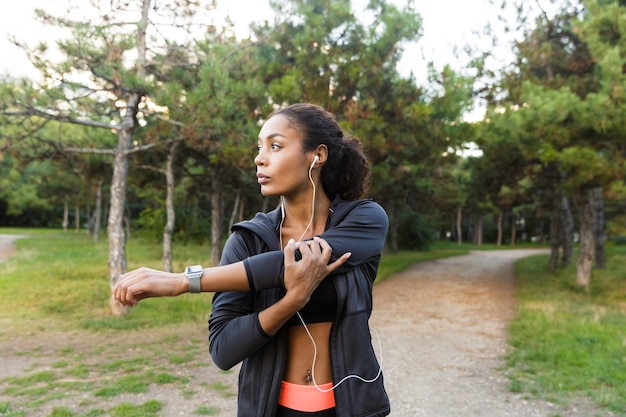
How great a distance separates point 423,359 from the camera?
270 inches

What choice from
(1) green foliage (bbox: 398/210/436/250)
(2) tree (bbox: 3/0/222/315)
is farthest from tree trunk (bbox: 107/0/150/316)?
(1) green foliage (bbox: 398/210/436/250)

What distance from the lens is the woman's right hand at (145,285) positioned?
47.4 inches

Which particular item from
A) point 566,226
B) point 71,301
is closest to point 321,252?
point 71,301

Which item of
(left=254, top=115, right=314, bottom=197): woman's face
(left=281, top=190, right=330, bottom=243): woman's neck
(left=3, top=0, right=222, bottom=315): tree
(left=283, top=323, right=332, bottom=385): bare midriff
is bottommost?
(left=283, top=323, right=332, bottom=385): bare midriff

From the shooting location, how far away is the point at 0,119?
7.69 meters

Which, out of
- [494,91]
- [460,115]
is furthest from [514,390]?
[494,91]

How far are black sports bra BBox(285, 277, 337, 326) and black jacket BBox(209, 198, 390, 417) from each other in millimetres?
25

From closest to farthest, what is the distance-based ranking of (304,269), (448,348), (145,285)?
(145,285) → (304,269) → (448,348)

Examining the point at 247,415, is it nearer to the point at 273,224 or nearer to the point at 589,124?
the point at 273,224

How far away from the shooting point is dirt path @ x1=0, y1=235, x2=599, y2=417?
196 inches

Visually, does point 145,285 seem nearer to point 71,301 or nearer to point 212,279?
point 212,279

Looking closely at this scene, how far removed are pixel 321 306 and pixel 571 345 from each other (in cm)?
677

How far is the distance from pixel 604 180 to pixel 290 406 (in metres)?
10.2

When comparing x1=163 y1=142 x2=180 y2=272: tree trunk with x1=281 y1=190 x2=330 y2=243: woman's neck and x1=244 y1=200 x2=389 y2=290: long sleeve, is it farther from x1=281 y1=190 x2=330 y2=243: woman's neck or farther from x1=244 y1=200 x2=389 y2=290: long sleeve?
x1=244 y1=200 x2=389 y2=290: long sleeve
